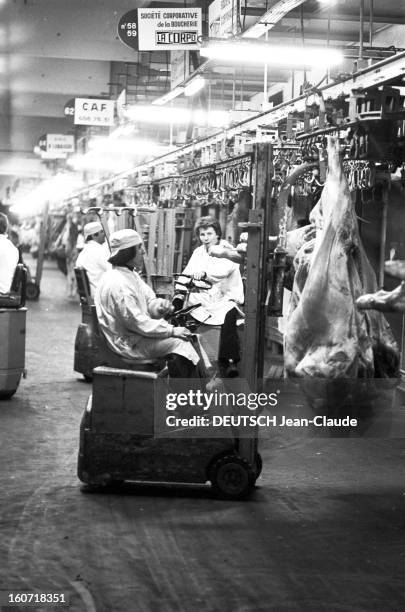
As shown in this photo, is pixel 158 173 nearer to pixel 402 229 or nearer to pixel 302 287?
pixel 402 229

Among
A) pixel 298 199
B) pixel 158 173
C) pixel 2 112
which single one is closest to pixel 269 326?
pixel 158 173

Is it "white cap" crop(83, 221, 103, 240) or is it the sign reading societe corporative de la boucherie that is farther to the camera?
"white cap" crop(83, 221, 103, 240)

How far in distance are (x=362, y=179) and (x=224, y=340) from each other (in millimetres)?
2131

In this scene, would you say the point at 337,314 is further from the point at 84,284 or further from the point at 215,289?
the point at 84,284

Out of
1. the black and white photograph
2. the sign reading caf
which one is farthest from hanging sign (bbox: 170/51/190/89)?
the sign reading caf

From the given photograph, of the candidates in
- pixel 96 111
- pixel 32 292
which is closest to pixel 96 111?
pixel 96 111

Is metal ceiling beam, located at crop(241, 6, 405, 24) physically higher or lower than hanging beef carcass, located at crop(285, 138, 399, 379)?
higher

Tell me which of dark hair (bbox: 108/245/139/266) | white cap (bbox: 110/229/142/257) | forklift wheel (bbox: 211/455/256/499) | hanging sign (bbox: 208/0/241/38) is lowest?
forklift wheel (bbox: 211/455/256/499)

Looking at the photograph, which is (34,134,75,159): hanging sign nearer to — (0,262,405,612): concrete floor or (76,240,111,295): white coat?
(76,240,111,295): white coat

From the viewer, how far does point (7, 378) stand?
448 inches

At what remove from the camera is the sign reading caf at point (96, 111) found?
22625mm

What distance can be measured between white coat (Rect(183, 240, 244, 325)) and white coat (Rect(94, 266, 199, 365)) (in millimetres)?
3612

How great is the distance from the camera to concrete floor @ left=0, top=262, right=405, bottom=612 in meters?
5.37

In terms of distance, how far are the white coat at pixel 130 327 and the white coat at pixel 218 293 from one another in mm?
3612
